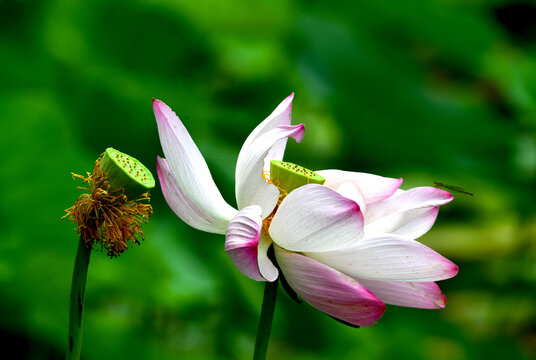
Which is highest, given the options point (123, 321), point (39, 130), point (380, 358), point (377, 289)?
point (377, 289)

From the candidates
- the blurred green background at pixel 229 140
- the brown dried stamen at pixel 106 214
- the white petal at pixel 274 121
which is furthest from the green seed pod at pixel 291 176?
the blurred green background at pixel 229 140

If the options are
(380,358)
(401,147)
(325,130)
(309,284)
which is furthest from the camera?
(325,130)

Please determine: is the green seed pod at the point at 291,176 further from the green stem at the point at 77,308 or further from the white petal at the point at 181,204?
the green stem at the point at 77,308

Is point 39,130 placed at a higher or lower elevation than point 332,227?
lower

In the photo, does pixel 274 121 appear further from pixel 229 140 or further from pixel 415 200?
pixel 229 140

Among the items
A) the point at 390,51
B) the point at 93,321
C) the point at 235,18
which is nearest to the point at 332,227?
the point at 93,321

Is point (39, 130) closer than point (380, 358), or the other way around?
point (39, 130)

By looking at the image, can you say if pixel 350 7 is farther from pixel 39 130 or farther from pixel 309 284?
pixel 309 284
